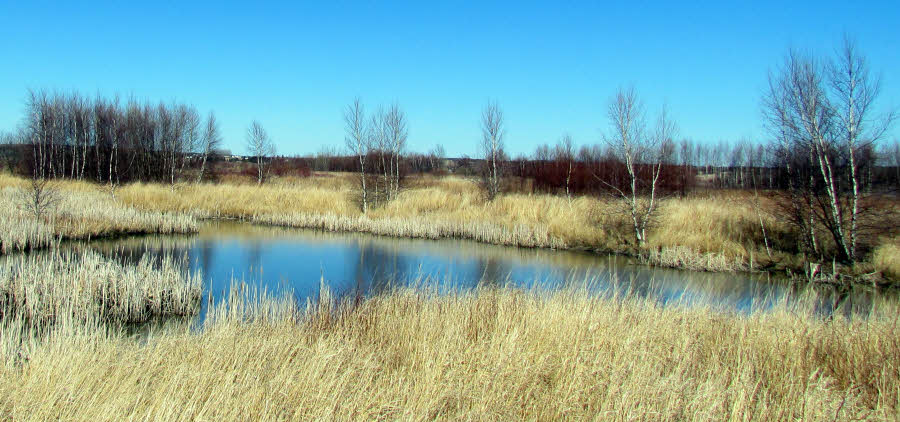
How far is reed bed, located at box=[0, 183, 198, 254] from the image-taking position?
41.9ft

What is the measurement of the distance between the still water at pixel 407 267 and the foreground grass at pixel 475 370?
2880mm

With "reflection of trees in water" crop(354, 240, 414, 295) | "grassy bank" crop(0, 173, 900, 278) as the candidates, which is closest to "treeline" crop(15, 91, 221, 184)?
"grassy bank" crop(0, 173, 900, 278)

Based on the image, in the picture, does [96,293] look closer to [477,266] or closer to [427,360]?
[427,360]

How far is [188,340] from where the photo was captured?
4.70 metres

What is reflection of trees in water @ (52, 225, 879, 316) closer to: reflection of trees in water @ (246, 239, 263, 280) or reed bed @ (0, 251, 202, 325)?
reflection of trees in water @ (246, 239, 263, 280)

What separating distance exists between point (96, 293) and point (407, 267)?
20.8 ft

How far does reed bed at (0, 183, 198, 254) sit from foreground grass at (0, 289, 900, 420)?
10155 mm

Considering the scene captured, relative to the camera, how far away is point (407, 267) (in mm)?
12570

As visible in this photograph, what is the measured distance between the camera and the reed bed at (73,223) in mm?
12758

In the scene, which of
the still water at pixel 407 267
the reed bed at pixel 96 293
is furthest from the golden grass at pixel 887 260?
the reed bed at pixel 96 293

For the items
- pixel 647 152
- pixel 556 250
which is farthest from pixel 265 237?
pixel 647 152

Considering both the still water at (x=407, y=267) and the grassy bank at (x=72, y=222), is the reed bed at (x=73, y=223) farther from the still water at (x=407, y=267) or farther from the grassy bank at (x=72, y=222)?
the still water at (x=407, y=267)

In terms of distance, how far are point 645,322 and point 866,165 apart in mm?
9410

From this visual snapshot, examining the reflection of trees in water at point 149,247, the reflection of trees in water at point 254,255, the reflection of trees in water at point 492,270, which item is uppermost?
the reflection of trees in water at point 149,247
